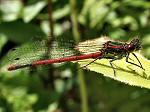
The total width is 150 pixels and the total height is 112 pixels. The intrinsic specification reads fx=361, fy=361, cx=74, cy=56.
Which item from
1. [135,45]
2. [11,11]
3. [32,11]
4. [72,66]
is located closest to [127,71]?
[135,45]

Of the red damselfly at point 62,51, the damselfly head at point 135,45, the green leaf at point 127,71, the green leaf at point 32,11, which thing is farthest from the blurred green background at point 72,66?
the green leaf at point 127,71

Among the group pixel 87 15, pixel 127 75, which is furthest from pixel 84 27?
pixel 127 75

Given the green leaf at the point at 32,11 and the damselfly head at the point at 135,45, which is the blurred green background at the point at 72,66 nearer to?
the green leaf at the point at 32,11

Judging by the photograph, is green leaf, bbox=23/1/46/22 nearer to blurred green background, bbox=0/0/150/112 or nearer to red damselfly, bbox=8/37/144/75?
blurred green background, bbox=0/0/150/112

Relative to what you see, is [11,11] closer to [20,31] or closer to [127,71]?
[20,31]

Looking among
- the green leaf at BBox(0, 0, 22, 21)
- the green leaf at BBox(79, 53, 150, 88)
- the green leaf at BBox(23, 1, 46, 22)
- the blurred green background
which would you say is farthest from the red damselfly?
the green leaf at BBox(0, 0, 22, 21)

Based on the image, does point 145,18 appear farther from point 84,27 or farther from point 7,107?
point 7,107
